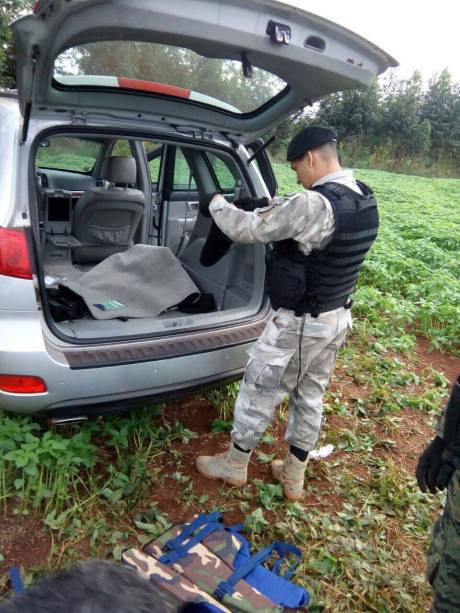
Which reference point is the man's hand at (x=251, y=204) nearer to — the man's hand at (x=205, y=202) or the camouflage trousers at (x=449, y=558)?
the man's hand at (x=205, y=202)

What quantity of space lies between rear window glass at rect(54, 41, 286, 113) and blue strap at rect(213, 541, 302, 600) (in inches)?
85.0

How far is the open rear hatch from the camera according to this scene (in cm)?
173

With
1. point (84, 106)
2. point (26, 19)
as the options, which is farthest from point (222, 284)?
point (26, 19)

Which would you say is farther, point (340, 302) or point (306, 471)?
point (306, 471)

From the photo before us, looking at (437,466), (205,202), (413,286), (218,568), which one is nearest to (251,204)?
(205,202)

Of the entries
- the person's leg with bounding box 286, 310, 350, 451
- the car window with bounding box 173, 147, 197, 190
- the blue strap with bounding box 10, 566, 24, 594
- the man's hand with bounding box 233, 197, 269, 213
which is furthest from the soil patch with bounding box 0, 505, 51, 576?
the car window with bounding box 173, 147, 197, 190

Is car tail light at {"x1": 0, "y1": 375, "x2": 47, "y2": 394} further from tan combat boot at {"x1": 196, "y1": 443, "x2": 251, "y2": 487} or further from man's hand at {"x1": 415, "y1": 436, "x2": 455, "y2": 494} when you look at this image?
man's hand at {"x1": 415, "y1": 436, "x2": 455, "y2": 494}

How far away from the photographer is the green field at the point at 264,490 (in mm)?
2145

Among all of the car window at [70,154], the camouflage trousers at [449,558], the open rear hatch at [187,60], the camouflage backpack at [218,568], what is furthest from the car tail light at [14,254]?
the car window at [70,154]

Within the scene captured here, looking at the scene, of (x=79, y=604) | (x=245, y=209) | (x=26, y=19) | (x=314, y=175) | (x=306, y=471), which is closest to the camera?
(x=79, y=604)

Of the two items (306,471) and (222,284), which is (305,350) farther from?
→ (222,284)

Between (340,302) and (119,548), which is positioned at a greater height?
(340,302)

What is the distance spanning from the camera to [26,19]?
167 cm

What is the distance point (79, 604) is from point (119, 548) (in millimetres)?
1579
